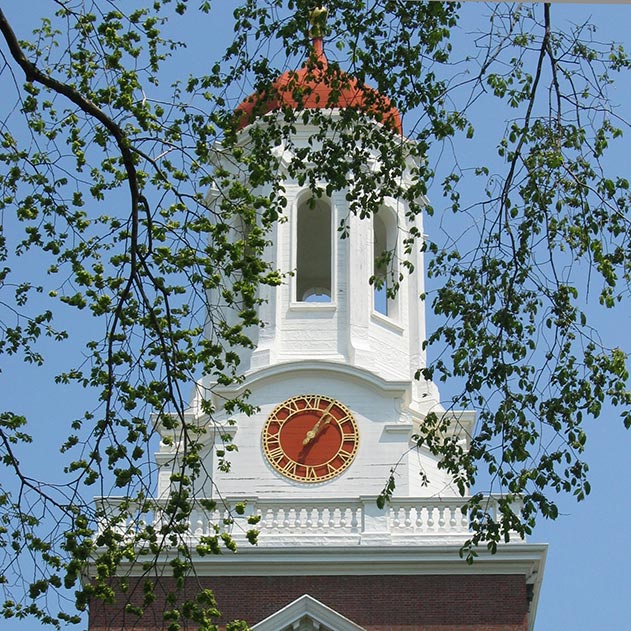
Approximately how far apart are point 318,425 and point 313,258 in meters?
5.24

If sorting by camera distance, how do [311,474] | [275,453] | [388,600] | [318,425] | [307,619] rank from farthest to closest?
[318,425]
[275,453]
[311,474]
[388,600]
[307,619]

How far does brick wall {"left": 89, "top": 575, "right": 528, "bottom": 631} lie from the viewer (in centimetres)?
2758

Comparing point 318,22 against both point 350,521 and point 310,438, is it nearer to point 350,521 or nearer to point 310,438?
point 350,521

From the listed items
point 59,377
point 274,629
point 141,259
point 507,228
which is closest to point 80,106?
point 141,259

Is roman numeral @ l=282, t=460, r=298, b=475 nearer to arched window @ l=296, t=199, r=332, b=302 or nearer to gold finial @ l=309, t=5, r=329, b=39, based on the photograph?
arched window @ l=296, t=199, r=332, b=302

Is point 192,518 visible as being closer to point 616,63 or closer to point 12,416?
point 12,416

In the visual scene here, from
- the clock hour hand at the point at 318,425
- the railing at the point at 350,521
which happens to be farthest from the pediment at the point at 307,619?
the clock hour hand at the point at 318,425

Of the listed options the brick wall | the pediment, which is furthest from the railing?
the pediment

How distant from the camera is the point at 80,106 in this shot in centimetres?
1503

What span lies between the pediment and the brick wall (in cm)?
30

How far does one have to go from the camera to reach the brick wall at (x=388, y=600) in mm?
27578

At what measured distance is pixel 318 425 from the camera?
30328 mm

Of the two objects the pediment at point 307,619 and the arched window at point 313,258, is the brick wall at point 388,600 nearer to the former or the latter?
the pediment at point 307,619

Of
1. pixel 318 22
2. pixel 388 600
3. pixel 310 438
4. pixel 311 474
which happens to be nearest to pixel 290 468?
pixel 311 474
